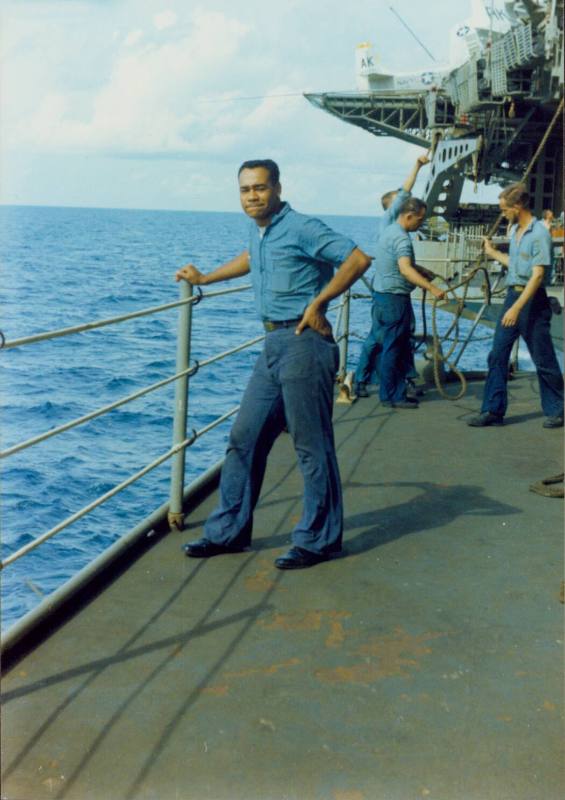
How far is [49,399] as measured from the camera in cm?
2362

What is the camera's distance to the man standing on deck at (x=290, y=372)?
402 cm

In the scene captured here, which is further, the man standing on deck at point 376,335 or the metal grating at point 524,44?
the metal grating at point 524,44

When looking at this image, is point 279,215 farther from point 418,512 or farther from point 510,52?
point 510,52

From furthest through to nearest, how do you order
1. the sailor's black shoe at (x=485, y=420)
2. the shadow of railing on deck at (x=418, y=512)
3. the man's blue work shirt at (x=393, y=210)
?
the man's blue work shirt at (x=393, y=210)
the sailor's black shoe at (x=485, y=420)
the shadow of railing on deck at (x=418, y=512)

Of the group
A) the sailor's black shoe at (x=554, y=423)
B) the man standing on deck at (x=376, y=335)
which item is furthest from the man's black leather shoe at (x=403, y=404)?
the sailor's black shoe at (x=554, y=423)

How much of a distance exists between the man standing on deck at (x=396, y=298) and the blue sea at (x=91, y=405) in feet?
3.13

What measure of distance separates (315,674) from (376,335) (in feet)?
18.1

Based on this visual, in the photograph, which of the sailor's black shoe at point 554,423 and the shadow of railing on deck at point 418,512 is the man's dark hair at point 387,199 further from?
the shadow of railing on deck at point 418,512

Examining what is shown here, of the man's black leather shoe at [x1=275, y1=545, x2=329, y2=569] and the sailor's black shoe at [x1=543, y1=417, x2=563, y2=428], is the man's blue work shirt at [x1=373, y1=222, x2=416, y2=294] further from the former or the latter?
the man's black leather shoe at [x1=275, y1=545, x2=329, y2=569]

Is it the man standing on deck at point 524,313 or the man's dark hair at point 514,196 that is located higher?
the man's dark hair at point 514,196

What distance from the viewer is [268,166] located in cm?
400

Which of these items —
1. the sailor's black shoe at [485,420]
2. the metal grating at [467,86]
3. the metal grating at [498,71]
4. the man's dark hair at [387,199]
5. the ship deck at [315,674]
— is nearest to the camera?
the ship deck at [315,674]

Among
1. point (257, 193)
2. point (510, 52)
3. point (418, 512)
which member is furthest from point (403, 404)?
point (510, 52)

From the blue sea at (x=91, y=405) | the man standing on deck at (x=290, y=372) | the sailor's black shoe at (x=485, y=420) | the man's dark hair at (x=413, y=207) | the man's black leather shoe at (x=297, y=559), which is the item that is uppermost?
the man's dark hair at (x=413, y=207)
